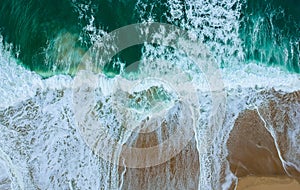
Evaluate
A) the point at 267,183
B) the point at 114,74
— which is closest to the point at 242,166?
the point at 267,183

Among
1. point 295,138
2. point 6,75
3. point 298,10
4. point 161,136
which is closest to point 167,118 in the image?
point 161,136

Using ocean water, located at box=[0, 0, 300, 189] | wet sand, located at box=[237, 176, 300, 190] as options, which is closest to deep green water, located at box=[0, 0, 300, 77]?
ocean water, located at box=[0, 0, 300, 189]

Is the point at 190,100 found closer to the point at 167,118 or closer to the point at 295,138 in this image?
the point at 167,118

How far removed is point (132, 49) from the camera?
16.0 feet

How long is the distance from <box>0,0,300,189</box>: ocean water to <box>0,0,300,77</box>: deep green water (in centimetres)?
1

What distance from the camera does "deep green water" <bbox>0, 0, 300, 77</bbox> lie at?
4.84 meters

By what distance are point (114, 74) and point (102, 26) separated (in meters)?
0.68

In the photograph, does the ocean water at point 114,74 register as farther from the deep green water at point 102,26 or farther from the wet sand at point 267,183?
the wet sand at point 267,183

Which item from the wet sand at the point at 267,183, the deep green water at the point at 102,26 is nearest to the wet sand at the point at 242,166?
the wet sand at the point at 267,183

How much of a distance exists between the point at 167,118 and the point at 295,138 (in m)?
1.48

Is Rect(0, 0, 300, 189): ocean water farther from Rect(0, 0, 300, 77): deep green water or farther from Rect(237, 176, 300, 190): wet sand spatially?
Rect(237, 176, 300, 190): wet sand

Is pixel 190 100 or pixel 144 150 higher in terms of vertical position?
pixel 190 100

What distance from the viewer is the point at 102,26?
499 cm

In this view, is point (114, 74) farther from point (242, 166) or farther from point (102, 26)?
point (242, 166)
